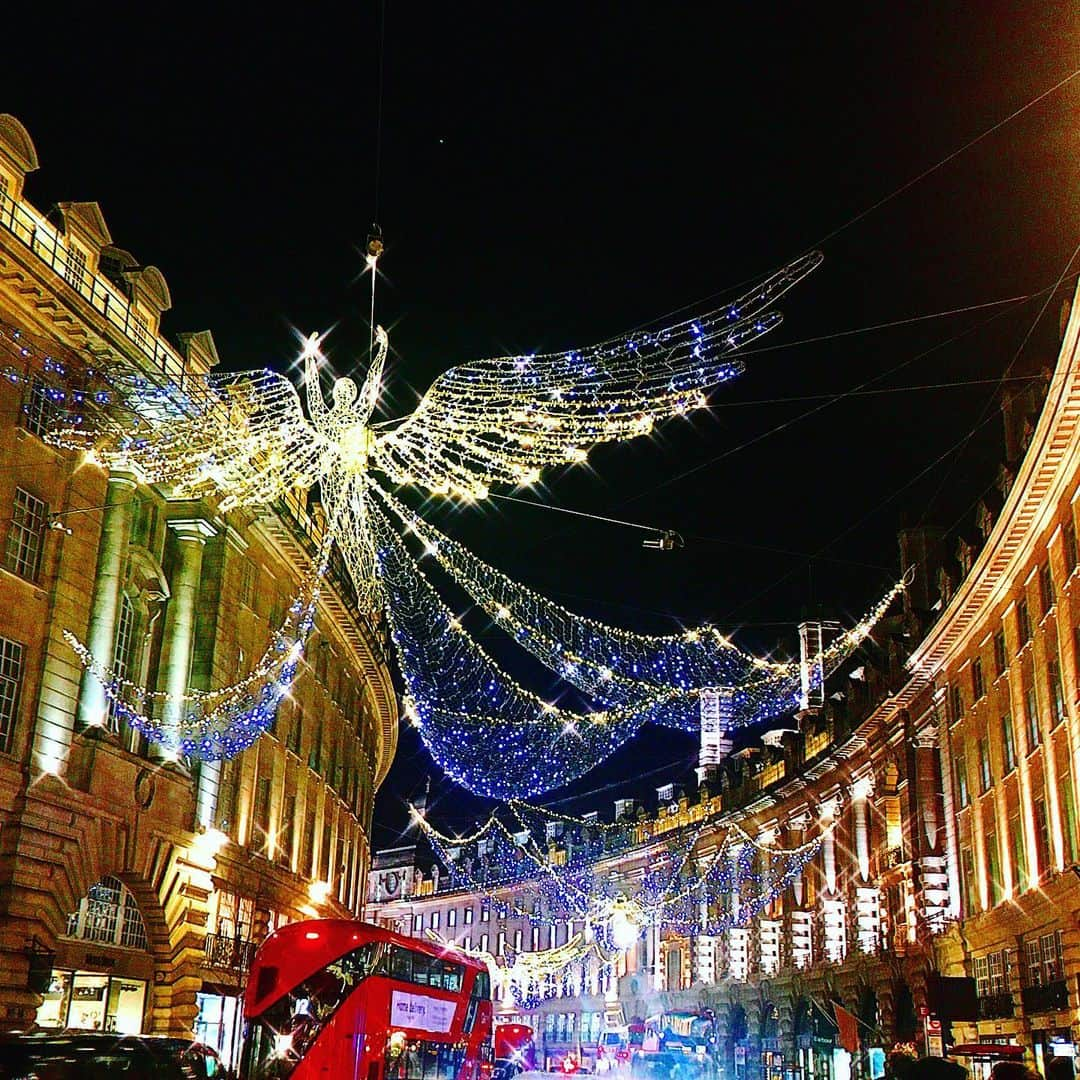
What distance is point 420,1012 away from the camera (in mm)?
26750

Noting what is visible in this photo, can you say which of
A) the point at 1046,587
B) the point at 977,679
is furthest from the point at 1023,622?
the point at 977,679

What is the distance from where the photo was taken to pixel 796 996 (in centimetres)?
5888

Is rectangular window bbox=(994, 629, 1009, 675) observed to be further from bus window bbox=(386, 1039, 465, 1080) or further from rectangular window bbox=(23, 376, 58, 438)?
rectangular window bbox=(23, 376, 58, 438)

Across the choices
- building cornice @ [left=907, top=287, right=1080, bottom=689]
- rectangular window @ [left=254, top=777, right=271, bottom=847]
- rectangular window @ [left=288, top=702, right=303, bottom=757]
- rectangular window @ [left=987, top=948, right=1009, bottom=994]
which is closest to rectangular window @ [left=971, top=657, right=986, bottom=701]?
building cornice @ [left=907, top=287, right=1080, bottom=689]

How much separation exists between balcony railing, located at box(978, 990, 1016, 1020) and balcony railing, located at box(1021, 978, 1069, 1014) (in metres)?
0.99

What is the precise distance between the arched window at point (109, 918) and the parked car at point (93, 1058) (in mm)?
12495

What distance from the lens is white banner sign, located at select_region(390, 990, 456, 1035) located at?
2519 cm

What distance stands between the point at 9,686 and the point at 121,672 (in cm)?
505

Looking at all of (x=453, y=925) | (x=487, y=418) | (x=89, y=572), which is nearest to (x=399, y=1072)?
(x=89, y=572)

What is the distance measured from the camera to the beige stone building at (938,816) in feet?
101

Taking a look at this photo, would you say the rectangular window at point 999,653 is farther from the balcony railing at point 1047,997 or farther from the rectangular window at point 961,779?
the balcony railing at point 1047,997

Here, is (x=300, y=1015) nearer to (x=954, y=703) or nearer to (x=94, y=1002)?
(x=94, y=1002)

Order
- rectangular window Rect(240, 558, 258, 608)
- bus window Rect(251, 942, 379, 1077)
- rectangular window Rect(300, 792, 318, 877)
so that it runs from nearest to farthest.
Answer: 1. bus window Rect(251, 942, 379, 1077)
2. rectangular window Rect(240, 558, 258, 608)
3. rectangular window Rect(300, 792, 318, 877)

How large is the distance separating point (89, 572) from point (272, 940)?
29.0 feet
